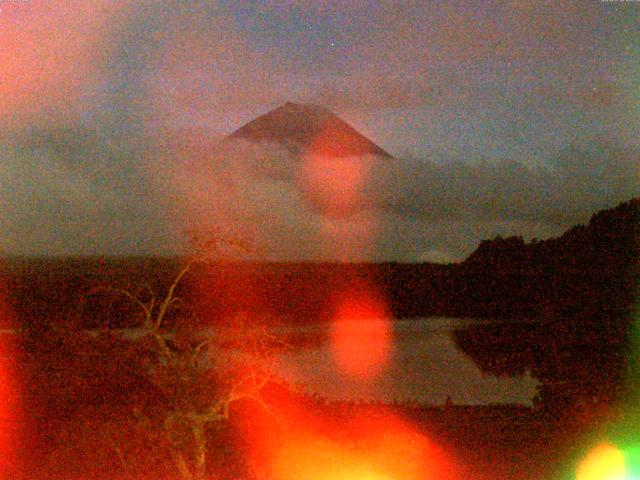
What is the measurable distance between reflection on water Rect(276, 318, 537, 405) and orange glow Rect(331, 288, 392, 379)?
0.30 m

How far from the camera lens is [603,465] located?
28.9 ft

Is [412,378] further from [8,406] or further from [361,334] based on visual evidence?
[8,406]

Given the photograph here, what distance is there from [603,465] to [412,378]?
8.39m

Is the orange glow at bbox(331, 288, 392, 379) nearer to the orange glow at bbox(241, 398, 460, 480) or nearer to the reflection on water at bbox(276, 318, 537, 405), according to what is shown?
the reflection on water at bbox(276, 318, 537, 405)

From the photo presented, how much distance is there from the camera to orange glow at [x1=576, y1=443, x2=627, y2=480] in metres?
8.04

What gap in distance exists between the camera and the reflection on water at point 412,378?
578 inches

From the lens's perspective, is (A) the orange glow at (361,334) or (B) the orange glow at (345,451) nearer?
(B) the orange glow at (345,451)

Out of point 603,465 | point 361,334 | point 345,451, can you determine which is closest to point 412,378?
point 361,334

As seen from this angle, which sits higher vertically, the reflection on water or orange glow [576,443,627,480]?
the reflection on water

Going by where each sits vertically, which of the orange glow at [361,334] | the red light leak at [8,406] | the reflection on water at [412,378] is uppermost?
the orange glow at [361,334]

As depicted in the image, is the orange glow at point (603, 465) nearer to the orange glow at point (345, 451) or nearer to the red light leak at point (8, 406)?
the orange glow at point (345, 451)

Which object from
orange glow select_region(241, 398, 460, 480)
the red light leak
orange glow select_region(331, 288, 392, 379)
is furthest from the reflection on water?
the red light leak

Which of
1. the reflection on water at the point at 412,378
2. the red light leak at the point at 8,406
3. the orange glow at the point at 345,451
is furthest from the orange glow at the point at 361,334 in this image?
the red light leak at the point at 8,406

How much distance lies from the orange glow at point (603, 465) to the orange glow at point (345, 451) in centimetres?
142
